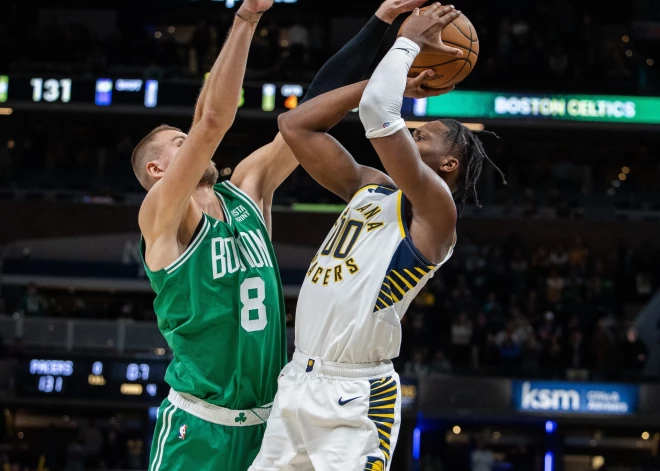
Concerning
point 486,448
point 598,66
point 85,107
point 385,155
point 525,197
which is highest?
point 598,66

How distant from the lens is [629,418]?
15.8 m

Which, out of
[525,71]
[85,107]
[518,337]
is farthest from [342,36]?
[518,337]

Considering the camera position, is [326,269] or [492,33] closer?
[326,269]

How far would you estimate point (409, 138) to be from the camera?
3.59 meters

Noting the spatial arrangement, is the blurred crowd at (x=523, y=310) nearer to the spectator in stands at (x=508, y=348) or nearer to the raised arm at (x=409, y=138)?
the spectator in stands at (x=508, y=348)

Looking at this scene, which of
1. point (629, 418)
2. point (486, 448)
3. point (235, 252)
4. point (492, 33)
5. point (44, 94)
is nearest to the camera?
point (235, 252)

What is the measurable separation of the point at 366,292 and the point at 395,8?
45.0 inches

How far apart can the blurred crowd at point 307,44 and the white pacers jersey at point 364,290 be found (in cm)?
1596

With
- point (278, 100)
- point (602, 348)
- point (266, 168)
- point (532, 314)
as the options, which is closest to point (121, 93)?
point (278, 100)

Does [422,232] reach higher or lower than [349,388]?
higher

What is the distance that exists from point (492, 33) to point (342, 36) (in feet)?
11.7

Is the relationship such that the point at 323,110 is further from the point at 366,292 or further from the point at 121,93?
the point at 121,93

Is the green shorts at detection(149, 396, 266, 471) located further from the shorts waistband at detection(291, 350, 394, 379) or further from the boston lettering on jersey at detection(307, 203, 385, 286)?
the boston lettering on jersey at detection(307, 203, 385, 286)

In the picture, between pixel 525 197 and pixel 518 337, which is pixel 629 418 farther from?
pixel 525 197
